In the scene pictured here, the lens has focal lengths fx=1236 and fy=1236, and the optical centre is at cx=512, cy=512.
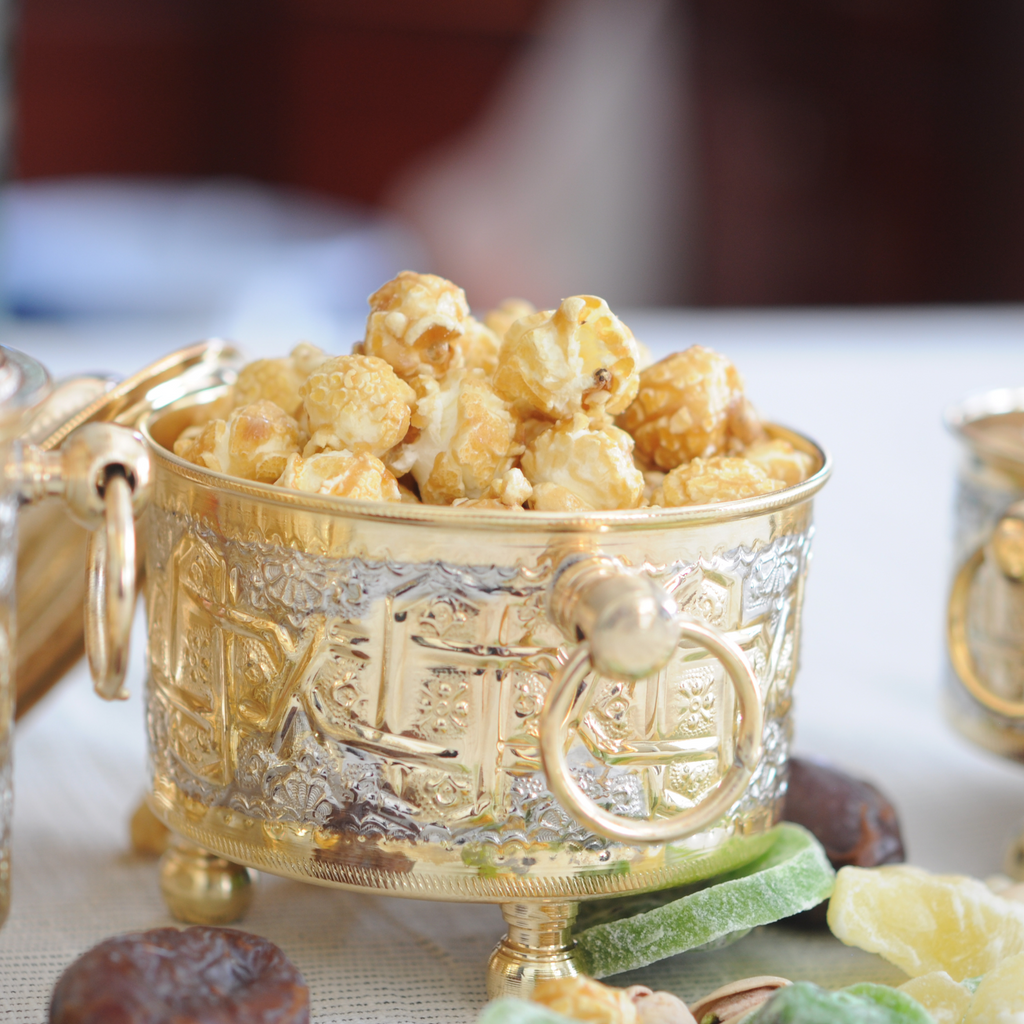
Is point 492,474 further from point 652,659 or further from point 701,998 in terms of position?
point 701,998

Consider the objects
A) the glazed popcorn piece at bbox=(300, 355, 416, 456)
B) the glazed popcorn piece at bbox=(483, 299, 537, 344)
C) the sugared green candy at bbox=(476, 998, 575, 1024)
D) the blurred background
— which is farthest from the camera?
the blurred background

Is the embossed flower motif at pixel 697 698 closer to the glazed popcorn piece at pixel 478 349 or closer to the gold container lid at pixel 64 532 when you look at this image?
the glazed popcorn piece at pixel 478 349

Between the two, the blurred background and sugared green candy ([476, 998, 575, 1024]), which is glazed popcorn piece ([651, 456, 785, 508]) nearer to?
sugared green candy ([476, 998, 575, 1024])

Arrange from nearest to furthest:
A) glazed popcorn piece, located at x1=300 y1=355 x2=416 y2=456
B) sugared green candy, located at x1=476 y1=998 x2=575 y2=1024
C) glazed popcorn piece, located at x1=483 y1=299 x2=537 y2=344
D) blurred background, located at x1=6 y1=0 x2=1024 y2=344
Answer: sugared green candy, located at x1=476 y1=998 x2=575 y2=1024
glazed popcorn piece, located at x1=300 y1=355 x2=416 y2=456
glazed popcorn piece, located at x1=483 y1=299 x2=537 y2=344
blurred background, located at x1=6 y1=0 x2=1024 y2=344

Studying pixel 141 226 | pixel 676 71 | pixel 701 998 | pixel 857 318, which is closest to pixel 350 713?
pixel 701 998

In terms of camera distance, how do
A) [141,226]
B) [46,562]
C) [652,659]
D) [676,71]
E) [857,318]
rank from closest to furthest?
[652,659], [46,562], [857,318], [141,226], [676,71]

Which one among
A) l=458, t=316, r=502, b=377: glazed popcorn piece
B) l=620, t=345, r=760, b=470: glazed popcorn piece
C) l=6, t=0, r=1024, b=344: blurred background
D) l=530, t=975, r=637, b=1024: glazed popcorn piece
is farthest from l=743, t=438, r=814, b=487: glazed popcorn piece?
l=6, t=0, r=1024, b=344: blurred background
